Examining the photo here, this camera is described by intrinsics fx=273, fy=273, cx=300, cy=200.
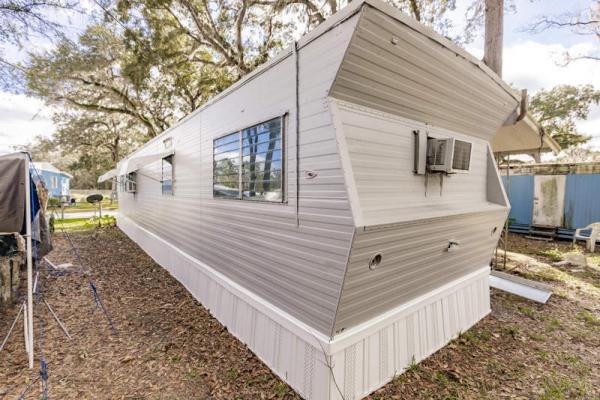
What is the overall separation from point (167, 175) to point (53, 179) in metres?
26.9

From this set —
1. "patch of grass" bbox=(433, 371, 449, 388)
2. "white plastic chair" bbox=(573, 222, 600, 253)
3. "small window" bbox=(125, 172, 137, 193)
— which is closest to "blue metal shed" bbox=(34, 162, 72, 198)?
"small window" bbox=(125, 172, 137, 193)

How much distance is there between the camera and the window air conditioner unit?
10.1ft

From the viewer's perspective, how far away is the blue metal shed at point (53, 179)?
23.5 meters

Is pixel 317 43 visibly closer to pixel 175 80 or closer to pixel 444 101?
pixel 444 101

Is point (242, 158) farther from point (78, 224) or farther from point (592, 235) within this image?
point (78, 224)

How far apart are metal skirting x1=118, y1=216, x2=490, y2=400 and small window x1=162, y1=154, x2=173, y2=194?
2.87 metres

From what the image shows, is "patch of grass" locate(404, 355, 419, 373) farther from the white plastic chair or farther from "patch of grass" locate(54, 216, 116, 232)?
"patch of grass" locate(54, 216, 116, 232)

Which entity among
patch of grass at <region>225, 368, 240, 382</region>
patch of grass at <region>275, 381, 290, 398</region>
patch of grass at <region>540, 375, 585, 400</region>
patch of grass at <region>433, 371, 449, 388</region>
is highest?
patch of grass at <region>275, 381, 290, 398</region>

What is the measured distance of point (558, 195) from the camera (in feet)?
32.0

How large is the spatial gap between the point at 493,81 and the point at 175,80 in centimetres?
1266

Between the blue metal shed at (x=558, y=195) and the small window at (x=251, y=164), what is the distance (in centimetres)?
914

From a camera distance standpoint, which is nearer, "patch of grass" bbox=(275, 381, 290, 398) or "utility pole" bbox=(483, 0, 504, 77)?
"patch of grass" bbox=(275, 381, 290, 398)

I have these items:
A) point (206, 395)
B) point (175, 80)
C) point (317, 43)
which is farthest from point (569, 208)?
point (175, 80)

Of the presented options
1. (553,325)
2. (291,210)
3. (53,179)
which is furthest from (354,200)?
(53,179)
